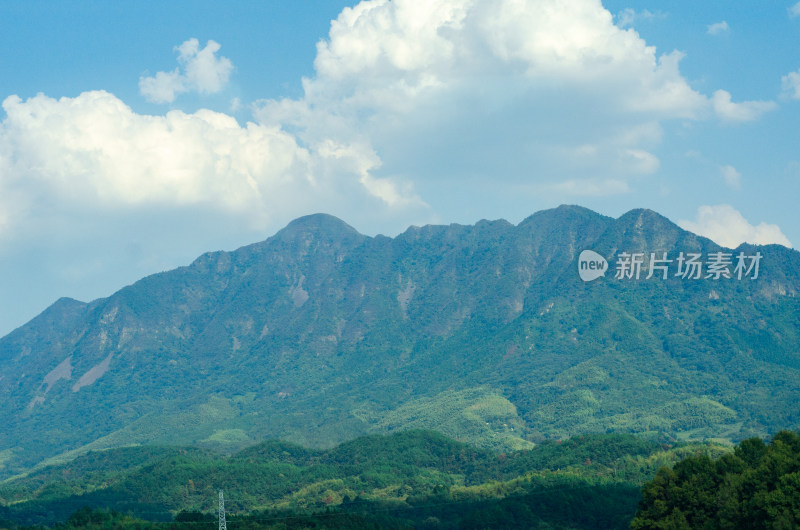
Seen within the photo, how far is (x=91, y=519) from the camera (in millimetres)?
115812

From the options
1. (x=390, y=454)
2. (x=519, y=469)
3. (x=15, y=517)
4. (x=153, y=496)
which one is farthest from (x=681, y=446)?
(x=15, y=517)

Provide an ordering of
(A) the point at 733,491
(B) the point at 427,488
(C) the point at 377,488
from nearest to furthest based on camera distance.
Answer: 1. (A) the point at 733,491
2. (B) the point at 427,488
3. (C) the point at 377,488

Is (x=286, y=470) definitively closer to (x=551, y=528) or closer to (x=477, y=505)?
(x=477, y=505)

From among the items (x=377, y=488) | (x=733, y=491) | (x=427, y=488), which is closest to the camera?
(x=733, y=491)

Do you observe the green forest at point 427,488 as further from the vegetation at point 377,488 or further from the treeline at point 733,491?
the vegetation at point 377,488

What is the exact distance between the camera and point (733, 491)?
230ft

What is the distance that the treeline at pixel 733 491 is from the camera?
6400 centimetres

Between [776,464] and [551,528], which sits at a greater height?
[776,464]

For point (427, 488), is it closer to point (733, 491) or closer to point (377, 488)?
point (377, 488)

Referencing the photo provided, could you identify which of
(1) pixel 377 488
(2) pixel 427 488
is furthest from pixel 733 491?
(1) pixel 377 488

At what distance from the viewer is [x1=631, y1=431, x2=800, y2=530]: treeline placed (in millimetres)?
64000

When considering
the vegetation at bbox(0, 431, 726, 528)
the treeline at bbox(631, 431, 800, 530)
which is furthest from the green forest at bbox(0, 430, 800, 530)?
the vegetation at bbox(0, 431, 726, 528)

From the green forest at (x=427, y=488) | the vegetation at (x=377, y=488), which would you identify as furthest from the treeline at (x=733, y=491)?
the vegetation at (x=377, y=488)

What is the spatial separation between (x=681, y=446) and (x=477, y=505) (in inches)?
1776
